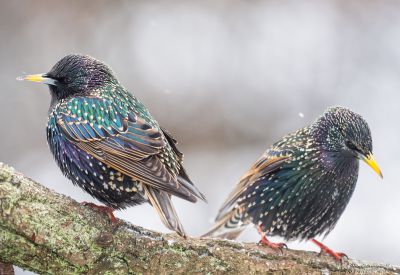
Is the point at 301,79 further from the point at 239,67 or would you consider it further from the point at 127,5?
the point at 127,5

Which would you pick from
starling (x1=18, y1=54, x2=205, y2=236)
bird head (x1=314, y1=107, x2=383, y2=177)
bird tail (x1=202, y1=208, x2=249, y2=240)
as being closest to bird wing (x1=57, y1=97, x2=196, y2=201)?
starling (x1=18, y1=54, x2=205, y2=236)

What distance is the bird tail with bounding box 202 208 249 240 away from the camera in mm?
5326

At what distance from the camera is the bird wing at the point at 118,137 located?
4.12m

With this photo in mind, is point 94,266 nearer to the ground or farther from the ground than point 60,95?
nearer to the ground

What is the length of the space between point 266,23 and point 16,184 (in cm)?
604

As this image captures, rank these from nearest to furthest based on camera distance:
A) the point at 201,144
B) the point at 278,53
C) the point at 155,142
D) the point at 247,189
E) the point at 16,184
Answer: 1. the point at 16,184
2. the point at 155,142
3. the point at 247,189
4. the point at 201,144
5. the point at 278,53

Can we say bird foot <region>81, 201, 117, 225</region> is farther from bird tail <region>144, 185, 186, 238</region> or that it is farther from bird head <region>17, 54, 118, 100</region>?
bird head <region>17, 54, 118, 100</region>

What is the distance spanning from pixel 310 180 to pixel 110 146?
56.0 inches

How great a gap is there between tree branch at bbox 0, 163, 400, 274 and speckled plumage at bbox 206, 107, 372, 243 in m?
0.71

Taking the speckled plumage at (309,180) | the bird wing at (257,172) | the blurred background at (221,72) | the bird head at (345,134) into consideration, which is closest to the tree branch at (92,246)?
the speckled plumage at (309,180)

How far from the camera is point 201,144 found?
8.37 meters

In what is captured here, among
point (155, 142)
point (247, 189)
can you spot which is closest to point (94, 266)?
point (155, 142)

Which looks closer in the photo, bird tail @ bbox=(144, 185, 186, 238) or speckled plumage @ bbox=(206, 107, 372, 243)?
bird tail @ bbox=(144, 185, 186, 238)

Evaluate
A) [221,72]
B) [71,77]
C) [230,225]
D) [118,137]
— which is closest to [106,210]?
[118,137]
